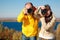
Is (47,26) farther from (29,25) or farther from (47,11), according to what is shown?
(29,25)

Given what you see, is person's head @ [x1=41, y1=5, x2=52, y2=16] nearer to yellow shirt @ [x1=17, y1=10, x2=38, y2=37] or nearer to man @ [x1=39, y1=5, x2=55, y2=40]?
man @ [x1=39, y1=5, x2=55, y2=40]

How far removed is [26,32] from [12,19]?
135 centimetres

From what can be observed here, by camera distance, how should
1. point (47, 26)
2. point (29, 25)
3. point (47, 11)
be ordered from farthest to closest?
point (29, 25) < point (47, 11) < point (47, 26)

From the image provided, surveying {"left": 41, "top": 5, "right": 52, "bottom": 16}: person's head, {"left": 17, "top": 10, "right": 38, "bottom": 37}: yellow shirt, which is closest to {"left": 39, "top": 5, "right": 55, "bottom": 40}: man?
{"left": 41, "top": 5, "right": 52, "bottom": 16}: person's head

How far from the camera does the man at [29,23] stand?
308 centimetres

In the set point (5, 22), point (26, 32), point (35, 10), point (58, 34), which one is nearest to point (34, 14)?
point (35, 10)

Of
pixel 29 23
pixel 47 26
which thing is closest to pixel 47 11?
pixel 47 26

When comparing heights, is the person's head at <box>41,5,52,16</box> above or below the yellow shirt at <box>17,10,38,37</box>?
above

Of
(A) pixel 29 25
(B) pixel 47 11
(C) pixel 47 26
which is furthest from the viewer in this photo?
(A) pixel 29 25

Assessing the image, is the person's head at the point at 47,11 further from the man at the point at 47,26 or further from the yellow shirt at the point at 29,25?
the yellow shirt at the point at 29,25

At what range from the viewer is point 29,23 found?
3105 millimetres

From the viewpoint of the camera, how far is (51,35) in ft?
9.37

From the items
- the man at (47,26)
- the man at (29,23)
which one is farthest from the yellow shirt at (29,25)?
the man at (47,26)

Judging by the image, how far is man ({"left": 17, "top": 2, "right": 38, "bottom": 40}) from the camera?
3.08m
